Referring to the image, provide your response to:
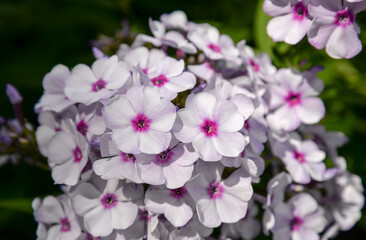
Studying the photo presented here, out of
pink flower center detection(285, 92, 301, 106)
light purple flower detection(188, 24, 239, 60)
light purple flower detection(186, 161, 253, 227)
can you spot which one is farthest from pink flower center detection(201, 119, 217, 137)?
pink flower center detection(285, 92, 301, 106)

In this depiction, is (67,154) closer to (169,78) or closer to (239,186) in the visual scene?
(169,78)

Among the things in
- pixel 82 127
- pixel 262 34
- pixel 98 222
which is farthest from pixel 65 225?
pixel 262 34

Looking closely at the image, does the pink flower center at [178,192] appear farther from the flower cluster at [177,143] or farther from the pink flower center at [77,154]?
the pink flower center at [77,154]

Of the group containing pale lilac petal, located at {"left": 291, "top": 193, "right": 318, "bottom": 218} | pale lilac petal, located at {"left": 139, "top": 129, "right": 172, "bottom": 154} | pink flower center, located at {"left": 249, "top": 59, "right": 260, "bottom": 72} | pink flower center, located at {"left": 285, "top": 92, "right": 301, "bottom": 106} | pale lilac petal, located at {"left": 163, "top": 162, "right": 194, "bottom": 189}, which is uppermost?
pale lilac petal, located at {"left": 139, "top": 129, "right": 172, "bottom": 154}

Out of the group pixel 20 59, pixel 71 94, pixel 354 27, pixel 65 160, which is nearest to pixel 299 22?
pixel 354 27

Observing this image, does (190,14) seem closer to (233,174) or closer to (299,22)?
(299,22)

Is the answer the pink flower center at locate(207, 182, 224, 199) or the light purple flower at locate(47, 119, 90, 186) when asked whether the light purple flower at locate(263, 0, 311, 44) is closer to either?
the pink flower center at locate(207, 182, 224, 199)
